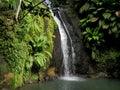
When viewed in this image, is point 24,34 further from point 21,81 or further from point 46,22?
point 46,22

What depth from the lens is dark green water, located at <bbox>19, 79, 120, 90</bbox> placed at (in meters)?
10.4

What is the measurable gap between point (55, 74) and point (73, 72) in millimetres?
1328

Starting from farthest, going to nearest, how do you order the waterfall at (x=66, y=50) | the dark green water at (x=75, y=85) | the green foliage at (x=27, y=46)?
the waterfall at (x=66, y=50)
the dark green water at (x=75, y=85)
the green foliage at (x=27, y=46)

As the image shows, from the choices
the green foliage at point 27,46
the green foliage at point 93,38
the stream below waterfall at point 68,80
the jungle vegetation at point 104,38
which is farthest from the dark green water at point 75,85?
the green foliage at point 93,38

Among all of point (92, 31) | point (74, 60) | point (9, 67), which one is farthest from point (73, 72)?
point (9, 67)

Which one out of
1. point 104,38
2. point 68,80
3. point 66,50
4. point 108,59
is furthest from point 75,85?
point 104,38

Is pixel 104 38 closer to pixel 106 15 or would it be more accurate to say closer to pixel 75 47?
pixel 106 15

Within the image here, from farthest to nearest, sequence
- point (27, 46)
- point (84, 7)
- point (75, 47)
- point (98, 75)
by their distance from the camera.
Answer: point (84, 7) < point (75, 47) < point (98, 75) < point (27, 46)

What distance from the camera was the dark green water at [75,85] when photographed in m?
10.4

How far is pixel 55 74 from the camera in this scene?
12.9 metres

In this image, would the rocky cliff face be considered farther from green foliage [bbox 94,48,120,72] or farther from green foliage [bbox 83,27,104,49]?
green foliage [bbox 94,48,120,72]

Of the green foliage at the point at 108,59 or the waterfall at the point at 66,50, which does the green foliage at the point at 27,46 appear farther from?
the green foliage at the point at 108,59

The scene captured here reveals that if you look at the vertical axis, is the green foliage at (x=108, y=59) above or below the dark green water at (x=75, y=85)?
above

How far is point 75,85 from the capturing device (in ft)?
36.2
